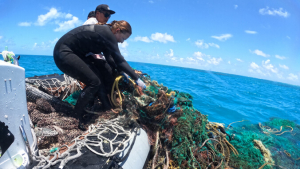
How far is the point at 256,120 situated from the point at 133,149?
33.7ft

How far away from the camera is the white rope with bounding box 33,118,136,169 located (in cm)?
154

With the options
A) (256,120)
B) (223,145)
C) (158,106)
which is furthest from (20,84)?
(256,120)

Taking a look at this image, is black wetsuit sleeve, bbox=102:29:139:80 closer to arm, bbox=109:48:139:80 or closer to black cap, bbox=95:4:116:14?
arm, bbox=109:48:139:80

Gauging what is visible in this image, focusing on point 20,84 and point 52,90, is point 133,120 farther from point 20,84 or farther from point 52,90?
point 52,90

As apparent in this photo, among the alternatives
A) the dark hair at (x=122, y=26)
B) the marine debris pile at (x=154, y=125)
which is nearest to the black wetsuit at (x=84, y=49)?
the dark hair at (x=122, y=26)

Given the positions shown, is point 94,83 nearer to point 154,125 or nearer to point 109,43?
point 109,43

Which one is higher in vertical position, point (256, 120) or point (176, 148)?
point (176, 148)

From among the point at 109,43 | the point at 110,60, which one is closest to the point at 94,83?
the point at 110,60

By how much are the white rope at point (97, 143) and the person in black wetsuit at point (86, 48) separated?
23.9 inches

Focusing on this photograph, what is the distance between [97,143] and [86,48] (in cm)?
134

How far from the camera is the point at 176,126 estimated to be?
2.63m

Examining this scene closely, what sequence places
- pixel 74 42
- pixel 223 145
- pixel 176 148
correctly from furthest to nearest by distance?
pixel 223 145
pixel 176 148
pixel 74 42

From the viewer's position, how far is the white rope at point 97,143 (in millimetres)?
1540

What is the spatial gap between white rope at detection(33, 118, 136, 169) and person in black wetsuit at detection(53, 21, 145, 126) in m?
0.61
